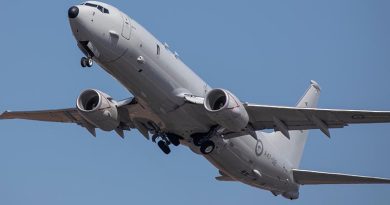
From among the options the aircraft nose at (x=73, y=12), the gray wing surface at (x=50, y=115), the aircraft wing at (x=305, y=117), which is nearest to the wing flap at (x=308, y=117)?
the aircraft wing at (x=305, y=117)

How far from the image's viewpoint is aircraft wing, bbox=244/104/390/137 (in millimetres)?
39594

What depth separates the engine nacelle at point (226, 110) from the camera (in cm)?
3947

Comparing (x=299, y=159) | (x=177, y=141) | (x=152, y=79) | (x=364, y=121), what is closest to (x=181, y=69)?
(x=152, y=79)

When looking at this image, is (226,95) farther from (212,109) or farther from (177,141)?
(177,141)

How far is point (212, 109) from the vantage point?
4009 cm

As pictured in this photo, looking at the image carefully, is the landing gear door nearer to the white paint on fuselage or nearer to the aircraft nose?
the white paint on fuselage

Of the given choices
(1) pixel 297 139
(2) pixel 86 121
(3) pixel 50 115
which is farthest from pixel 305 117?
(3) pixel 50 115

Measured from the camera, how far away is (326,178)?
156 ft

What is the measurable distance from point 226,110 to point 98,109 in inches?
262

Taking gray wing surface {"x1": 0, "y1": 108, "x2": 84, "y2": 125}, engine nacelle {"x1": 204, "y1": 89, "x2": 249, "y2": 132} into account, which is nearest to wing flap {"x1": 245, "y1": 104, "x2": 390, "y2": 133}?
engine nacelle {"x1": 204, "y1": 89, "x2": 249, "y2": 132}

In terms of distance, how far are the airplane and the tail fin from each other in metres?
1.46

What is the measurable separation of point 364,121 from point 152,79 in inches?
393

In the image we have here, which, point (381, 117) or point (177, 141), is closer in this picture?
point (381, 117)

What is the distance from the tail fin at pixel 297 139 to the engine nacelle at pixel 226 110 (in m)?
8.71
